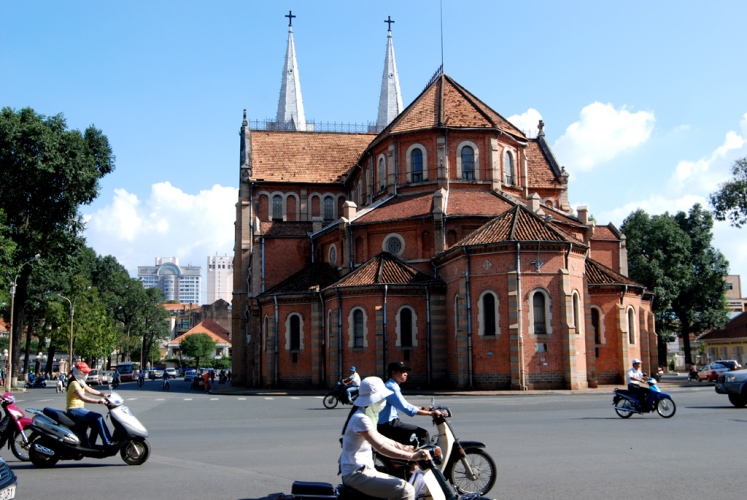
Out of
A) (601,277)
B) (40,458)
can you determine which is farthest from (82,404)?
(601,277)

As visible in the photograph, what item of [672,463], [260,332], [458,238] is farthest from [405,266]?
[672,463]

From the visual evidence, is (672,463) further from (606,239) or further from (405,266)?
(606,239)

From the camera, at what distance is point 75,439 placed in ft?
40.2

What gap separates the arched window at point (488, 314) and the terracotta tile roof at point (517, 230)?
258 centimetres

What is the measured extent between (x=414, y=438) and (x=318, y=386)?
3206 cm

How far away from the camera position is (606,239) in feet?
Result: 153

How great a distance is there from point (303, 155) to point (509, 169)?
727 inches

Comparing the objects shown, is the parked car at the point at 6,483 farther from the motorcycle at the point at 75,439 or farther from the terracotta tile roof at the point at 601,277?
the terracotta tile roof at the point at 601,277

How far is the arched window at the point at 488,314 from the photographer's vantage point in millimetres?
34531

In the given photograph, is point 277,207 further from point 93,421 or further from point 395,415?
point 395,415

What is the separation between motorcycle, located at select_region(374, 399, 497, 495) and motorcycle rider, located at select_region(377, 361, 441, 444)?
190mm

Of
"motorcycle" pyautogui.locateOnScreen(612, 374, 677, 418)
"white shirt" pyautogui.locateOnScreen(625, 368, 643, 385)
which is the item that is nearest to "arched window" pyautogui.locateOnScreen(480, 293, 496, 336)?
"white shirt" pyautogui.locateOnScreen(625, 368, 643, 385)

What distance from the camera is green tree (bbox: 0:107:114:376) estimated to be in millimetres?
43438

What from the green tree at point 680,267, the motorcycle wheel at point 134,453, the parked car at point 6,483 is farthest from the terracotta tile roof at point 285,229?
the parked car at point 6,483
